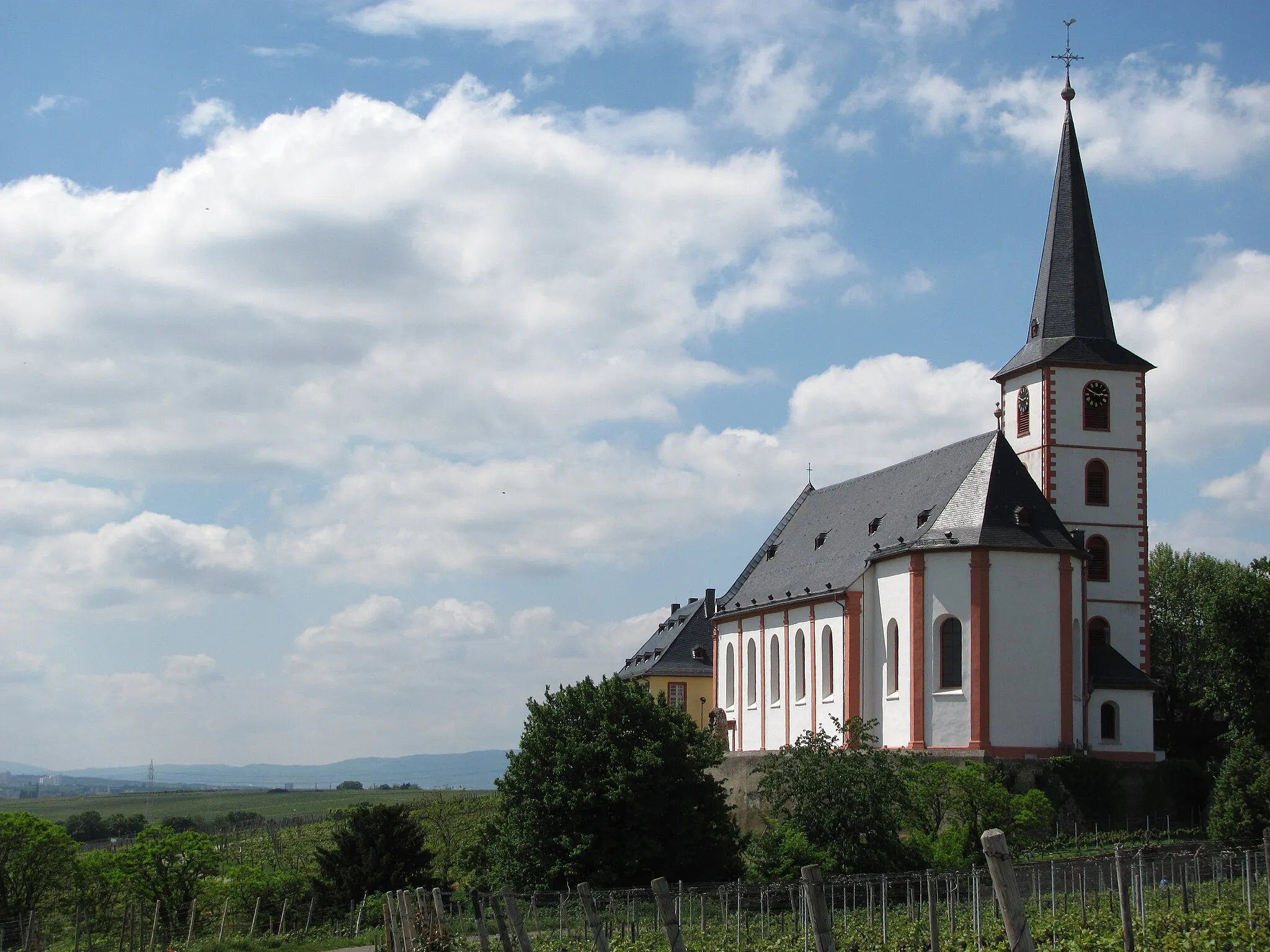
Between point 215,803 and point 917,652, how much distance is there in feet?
391

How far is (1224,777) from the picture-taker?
1800 inches

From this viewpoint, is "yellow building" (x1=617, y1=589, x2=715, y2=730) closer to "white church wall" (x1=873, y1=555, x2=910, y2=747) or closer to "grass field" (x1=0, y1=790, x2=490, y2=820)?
"white church wall" (x1=873, y1=555, x2=910, y2=747)

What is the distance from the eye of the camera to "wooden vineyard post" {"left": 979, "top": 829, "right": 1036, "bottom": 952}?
9102mm

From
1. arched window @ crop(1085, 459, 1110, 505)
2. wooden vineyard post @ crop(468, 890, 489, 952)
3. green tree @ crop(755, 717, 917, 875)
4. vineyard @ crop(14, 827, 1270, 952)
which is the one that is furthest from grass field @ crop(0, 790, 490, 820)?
wooden vineyard post @ crop(468, 890, 489, 952)

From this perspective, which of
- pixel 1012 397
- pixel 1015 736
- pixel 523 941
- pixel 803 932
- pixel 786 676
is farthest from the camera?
pixel 786 676

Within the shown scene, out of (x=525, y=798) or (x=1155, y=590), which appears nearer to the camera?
(x=525, y=798)

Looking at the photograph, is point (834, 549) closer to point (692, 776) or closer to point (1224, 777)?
point (1224, 777)

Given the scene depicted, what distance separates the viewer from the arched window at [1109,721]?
51.5 m

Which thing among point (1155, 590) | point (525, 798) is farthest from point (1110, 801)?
point (1155, 590)

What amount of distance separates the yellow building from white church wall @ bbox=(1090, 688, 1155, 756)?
28.0m

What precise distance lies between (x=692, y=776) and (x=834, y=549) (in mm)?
23286

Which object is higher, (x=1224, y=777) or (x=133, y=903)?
(x=1224, y=777)

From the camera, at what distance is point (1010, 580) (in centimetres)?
4984

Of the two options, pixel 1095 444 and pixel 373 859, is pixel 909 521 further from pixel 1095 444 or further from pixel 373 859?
pixel 373 859
